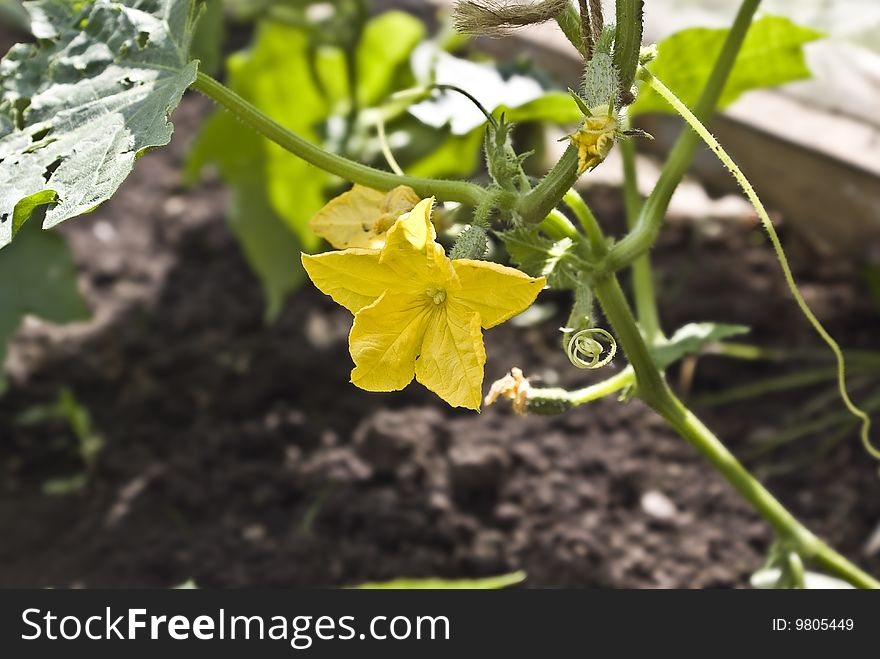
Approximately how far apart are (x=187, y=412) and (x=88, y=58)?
1057 mm

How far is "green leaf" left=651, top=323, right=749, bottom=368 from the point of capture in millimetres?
1224

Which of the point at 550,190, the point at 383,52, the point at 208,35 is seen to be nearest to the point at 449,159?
the point at 383,52

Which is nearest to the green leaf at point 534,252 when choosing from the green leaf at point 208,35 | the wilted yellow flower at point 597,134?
the wilted yellow flower at point 597,134

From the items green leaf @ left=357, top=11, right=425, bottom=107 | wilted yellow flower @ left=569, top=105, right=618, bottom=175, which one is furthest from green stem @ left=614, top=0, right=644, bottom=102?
green leaf @ left=357, top=11, right=425, bottom=107

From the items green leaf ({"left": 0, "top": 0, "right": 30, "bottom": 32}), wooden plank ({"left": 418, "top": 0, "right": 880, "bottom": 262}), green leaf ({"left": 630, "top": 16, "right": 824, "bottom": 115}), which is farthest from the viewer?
green leaf ({"left": 0, "top": 0, "right": 30, "bottom": 32})

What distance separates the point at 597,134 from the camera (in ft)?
2.88

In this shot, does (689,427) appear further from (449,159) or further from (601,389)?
(449,159)

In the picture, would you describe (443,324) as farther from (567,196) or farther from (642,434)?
(642,434)

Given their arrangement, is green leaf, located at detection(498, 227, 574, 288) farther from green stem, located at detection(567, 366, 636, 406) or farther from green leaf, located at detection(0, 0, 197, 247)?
green leaf, located at detection(0, 0, 197, 247)

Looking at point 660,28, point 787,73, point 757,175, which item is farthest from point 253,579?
point 660,28

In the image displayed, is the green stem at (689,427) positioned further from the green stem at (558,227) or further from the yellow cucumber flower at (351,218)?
the yellow cucumber flower at (351,218)

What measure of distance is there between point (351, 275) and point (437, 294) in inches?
3.1

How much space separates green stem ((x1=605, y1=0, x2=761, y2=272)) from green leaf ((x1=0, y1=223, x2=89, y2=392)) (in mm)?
1164

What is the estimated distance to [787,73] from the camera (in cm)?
158
